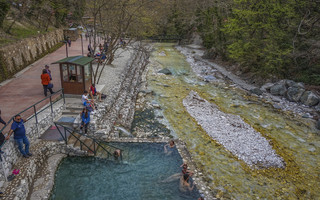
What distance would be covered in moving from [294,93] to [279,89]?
148 centimetres

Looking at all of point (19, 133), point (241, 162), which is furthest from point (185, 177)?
point (19, 133)

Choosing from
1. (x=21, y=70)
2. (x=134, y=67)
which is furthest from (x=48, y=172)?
(x=134, y=67)

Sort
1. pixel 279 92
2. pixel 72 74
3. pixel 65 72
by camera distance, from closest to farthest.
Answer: pixel 65 72 < pixel 72 74 < pixel 279 92

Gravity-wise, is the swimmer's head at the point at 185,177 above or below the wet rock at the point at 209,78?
below

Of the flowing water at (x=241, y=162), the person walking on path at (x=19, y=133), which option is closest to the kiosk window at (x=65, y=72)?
the person walking on path at (x=19, y=133)

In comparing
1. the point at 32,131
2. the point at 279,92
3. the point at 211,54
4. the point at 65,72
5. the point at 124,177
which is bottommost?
the point at 124,177

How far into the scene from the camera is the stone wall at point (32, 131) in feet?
26.7

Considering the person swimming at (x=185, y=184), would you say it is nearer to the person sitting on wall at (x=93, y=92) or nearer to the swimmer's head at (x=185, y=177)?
the swimmer's head at (x=185, y=177)

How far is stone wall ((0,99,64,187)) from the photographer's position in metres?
8.13

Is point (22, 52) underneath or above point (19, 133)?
above

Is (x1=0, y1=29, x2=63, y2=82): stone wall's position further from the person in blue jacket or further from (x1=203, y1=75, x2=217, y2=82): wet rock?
(x1=203, y1=75, x2=217, y2=82): wet rock

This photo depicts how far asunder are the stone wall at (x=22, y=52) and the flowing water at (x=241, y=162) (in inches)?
433

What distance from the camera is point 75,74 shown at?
13.6m

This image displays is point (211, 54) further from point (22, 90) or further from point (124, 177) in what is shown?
point (124, 177)
